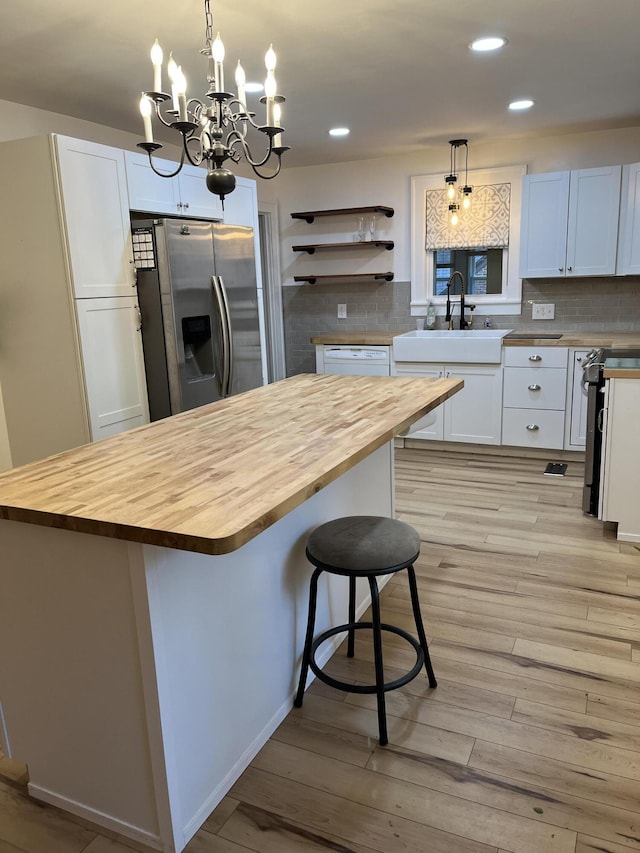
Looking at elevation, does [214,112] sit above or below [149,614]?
above

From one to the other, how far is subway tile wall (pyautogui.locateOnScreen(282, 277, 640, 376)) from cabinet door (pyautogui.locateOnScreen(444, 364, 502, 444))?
655 millimetres

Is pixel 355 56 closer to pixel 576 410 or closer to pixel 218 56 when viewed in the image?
pixel 218 56

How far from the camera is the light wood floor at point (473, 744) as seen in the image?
5.28 ft

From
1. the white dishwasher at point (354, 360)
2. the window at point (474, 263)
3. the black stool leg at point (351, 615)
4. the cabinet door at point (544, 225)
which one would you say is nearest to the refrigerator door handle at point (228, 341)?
the white dishwasher at point (354, 360)

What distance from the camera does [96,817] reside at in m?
1.65

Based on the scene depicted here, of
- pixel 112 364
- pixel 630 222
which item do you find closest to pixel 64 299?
pixel 112 364

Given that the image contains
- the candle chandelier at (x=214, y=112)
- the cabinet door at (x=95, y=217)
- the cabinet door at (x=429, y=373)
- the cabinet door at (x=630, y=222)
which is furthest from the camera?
the cabinet door at (x=429, y=373)

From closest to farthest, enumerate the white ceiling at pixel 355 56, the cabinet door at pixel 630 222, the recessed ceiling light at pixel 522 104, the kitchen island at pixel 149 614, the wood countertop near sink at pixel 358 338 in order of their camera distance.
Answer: the kitchen island at pixel 149 614
the white ceiling at pixel 355 56
the recessed ceiling light at pixel 522 104
the cabinet door at pixel 630 222
the wood countertop near sink at pixel 358 338

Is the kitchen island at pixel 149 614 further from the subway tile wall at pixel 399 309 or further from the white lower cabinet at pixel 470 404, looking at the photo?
the subway tile wall at pixel 399 309

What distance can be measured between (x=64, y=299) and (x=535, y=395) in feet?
10.7

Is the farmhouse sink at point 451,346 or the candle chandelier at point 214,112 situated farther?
the farmhouse sink at point 451,346

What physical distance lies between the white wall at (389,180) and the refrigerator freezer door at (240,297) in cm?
157

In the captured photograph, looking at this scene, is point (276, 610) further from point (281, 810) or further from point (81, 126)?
point (81, 126)

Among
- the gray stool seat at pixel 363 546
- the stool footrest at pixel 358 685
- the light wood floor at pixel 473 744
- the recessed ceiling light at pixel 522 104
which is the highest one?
the recessed ceiling light at pixel 522 104
